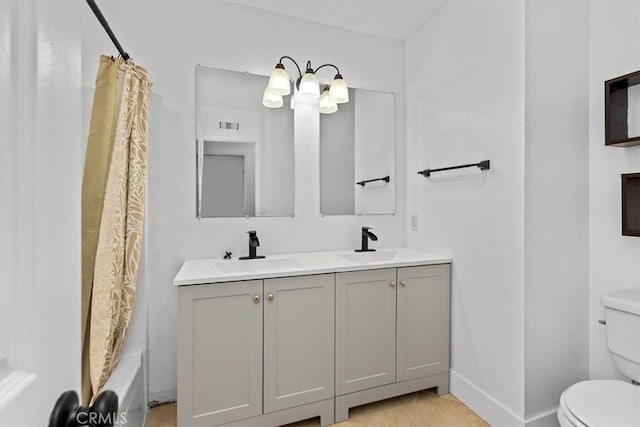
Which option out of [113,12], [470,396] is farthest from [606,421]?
[113,12]

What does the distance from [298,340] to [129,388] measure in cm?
82

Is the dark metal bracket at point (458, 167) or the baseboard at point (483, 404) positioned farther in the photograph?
the dark metal bracket at point (458, 167)

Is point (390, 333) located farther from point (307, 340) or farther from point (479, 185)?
point (479, 185)

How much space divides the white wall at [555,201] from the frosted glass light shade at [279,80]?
133 cm

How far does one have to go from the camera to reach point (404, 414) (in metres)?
1.89

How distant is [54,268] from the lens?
442mm

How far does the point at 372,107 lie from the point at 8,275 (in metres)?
2.44

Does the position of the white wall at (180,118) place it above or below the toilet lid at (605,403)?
above

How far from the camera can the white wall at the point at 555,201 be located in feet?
5.42

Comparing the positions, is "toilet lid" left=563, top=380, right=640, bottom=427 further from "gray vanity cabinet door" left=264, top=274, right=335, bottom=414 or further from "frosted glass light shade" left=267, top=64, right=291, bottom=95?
"frosted glass light shade" left=267, top=64, right=291, bottom=95

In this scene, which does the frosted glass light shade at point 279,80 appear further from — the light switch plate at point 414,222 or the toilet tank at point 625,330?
the toilet tank at point 625,330

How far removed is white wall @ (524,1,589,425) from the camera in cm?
165

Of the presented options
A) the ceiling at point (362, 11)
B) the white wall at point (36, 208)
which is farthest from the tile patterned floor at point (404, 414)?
the ceiling at point (362, 11)

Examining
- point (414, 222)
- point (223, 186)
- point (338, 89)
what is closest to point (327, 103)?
point (338, 89)
